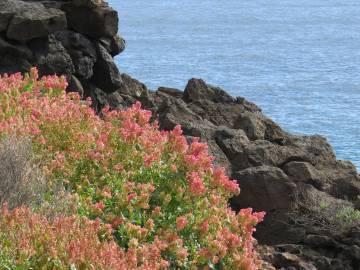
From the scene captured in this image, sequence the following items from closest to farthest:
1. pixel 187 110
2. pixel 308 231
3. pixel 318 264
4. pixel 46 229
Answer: pixel 46 229, pixel 318 264, pixel 308 231, pixel 187 110

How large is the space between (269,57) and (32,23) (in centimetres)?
5400

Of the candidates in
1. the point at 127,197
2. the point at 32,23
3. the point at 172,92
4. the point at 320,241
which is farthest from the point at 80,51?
the point at 127,197

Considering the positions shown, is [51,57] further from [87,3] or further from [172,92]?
[172,92]

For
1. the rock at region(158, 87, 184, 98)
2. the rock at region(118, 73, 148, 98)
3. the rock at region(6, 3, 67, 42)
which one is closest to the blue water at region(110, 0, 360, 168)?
the rock at region(158, 87, 184, 98)

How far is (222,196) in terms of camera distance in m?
10.4

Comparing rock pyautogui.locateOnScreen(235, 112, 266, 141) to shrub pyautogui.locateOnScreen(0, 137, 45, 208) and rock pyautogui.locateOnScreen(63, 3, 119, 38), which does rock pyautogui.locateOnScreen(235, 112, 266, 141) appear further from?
shrub pyautogui.locateOnScreen(0, 137, 45, 208)

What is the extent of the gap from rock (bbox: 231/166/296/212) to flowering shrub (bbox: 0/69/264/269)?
11.1ft

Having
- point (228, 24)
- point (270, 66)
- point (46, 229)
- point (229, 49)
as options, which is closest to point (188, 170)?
point (46, 229)

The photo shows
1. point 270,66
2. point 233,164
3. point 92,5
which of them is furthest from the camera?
point 270,66

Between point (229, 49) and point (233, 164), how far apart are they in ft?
197

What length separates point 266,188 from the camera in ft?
48.0

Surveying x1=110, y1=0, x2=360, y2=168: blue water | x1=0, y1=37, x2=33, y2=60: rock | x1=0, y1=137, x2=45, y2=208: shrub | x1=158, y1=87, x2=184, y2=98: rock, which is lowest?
x1=110, y1=0, x2=360, y2=168: blue water

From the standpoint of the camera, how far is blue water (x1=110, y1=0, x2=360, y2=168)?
4484 centimetres

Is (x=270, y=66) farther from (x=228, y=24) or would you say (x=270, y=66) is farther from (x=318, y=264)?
(x=318, y=264)
